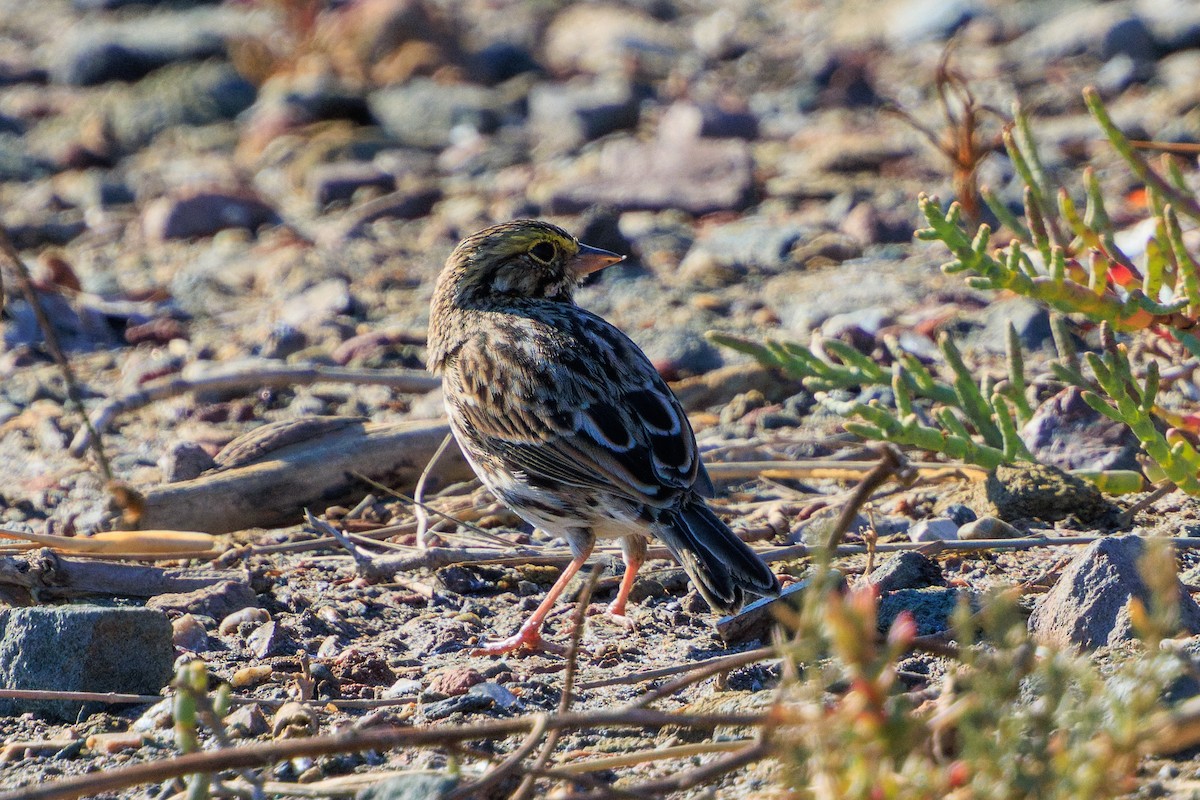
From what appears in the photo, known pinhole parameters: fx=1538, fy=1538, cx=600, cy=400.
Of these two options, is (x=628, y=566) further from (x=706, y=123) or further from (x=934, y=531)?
(x=706, y=123)

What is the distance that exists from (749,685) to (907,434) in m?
1.11

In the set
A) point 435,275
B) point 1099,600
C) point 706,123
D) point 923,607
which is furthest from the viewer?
point 706,123

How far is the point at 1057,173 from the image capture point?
955 centimetres

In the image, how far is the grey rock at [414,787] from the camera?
3.16 metres

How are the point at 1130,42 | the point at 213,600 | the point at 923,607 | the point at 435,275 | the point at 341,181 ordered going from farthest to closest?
the point at 1130,42 < the point at 341,181 < the point at 435,275 < the point at 213,600 < the point at 923,607

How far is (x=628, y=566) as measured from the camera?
16.4 feet

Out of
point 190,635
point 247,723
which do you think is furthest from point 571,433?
point 247,723

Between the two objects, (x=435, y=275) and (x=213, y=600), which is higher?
(x=435, y=275)

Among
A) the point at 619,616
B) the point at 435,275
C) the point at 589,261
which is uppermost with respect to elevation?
the point at 589,261

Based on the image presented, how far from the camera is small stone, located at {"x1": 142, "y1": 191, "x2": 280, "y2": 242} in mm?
9914

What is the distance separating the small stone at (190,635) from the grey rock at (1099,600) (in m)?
2.38

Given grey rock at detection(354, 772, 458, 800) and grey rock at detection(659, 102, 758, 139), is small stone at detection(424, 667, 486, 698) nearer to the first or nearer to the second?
grey rock at detection(354, 772, 458, 800)

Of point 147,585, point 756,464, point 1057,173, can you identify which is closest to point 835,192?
point 1057,173

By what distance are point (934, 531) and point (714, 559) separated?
1.00m
